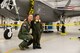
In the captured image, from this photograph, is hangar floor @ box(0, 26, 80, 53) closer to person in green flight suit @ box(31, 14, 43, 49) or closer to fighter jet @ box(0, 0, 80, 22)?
person in green flight suit @ box(31, 14, 43, 49)

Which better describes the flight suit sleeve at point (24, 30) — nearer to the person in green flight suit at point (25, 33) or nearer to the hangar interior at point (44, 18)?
the person in green flight suit at point (25, 33)

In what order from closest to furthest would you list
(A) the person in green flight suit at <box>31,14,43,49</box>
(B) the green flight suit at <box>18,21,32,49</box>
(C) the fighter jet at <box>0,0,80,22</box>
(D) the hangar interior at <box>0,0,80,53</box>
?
(B) the green flight suit at <box>18,21,32,49</box> < (A) the person in green flight suit at <box>31,14,43,49</box> < (D) the hangar interior at <box>0,0,80,53</box> < (C) the fighter jet at <box>0,0,80,22</box>

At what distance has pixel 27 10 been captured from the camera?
1324cm

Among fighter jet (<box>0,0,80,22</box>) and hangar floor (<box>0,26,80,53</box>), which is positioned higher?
fighter jet (<box>0,0,80,22</box>)

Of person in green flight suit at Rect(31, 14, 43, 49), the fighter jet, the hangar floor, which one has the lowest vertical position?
the hangar floor

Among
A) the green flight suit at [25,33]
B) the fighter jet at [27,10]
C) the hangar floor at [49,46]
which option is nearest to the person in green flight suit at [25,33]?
the green flight suit at [25,33]

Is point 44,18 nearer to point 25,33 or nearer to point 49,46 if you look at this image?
point 49,46

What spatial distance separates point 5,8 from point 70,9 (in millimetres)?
5695

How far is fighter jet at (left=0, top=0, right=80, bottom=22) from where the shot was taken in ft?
38.8

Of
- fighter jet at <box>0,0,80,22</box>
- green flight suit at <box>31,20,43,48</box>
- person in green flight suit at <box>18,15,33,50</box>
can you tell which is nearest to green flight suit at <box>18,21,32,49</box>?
person in green flight suit at <box>18,15,33,50</box>

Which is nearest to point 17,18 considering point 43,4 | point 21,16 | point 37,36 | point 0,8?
point 21,16

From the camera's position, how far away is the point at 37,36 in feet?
31.2

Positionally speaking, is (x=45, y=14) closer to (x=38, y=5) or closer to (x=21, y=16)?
(x=38, y=5)

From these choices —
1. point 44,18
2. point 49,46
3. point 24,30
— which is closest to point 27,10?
point 44,18
